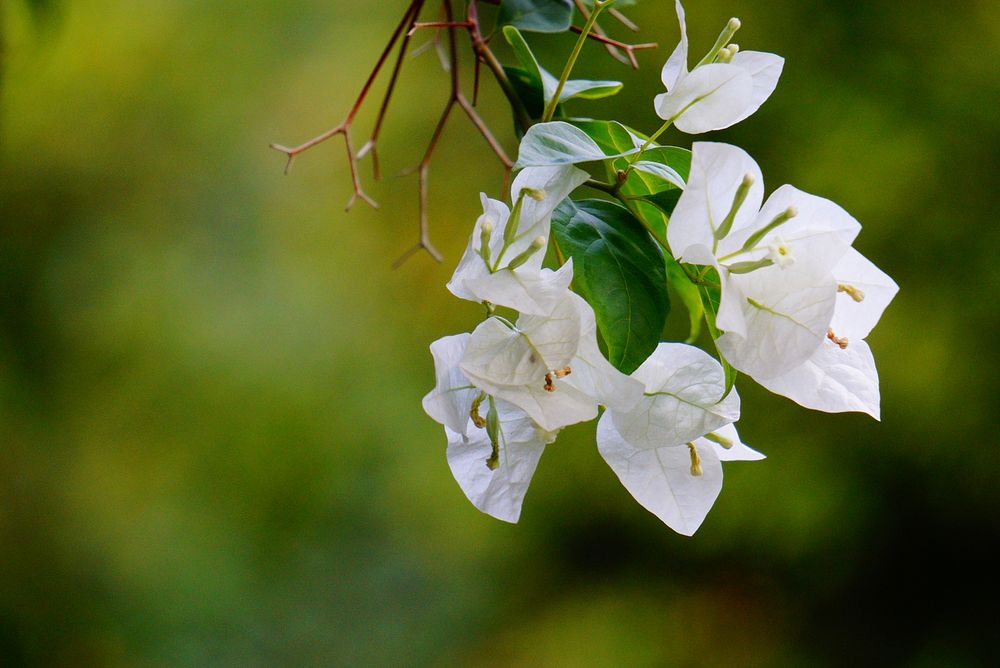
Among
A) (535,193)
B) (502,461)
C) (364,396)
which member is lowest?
(364,396)

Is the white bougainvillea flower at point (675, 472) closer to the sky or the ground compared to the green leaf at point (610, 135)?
closer to the ground

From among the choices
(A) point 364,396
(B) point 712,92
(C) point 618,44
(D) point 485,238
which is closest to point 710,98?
(B) point 712,92

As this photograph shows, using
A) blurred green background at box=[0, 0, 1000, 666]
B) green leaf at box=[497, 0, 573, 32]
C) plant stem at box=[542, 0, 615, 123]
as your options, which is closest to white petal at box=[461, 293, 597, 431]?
plant stem at box=[542, 0, 615, 123]

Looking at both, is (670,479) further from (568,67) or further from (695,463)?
(568,67)

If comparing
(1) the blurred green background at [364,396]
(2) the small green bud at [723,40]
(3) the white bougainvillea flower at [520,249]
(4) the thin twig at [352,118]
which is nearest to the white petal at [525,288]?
(3) the white bougainvillea flower at [520,249]

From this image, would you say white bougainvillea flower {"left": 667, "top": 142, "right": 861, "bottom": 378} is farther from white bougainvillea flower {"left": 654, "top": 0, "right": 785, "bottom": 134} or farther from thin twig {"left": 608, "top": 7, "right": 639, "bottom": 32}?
thin twig {"left": 608, "top": 7, "right": 639, "bottom": 32}

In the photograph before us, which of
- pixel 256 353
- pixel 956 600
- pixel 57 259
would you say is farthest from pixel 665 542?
pixel 57 259

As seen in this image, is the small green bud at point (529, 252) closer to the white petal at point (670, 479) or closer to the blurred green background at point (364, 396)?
the white petal at point (670, 479)

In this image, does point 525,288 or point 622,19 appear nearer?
point 525,288
